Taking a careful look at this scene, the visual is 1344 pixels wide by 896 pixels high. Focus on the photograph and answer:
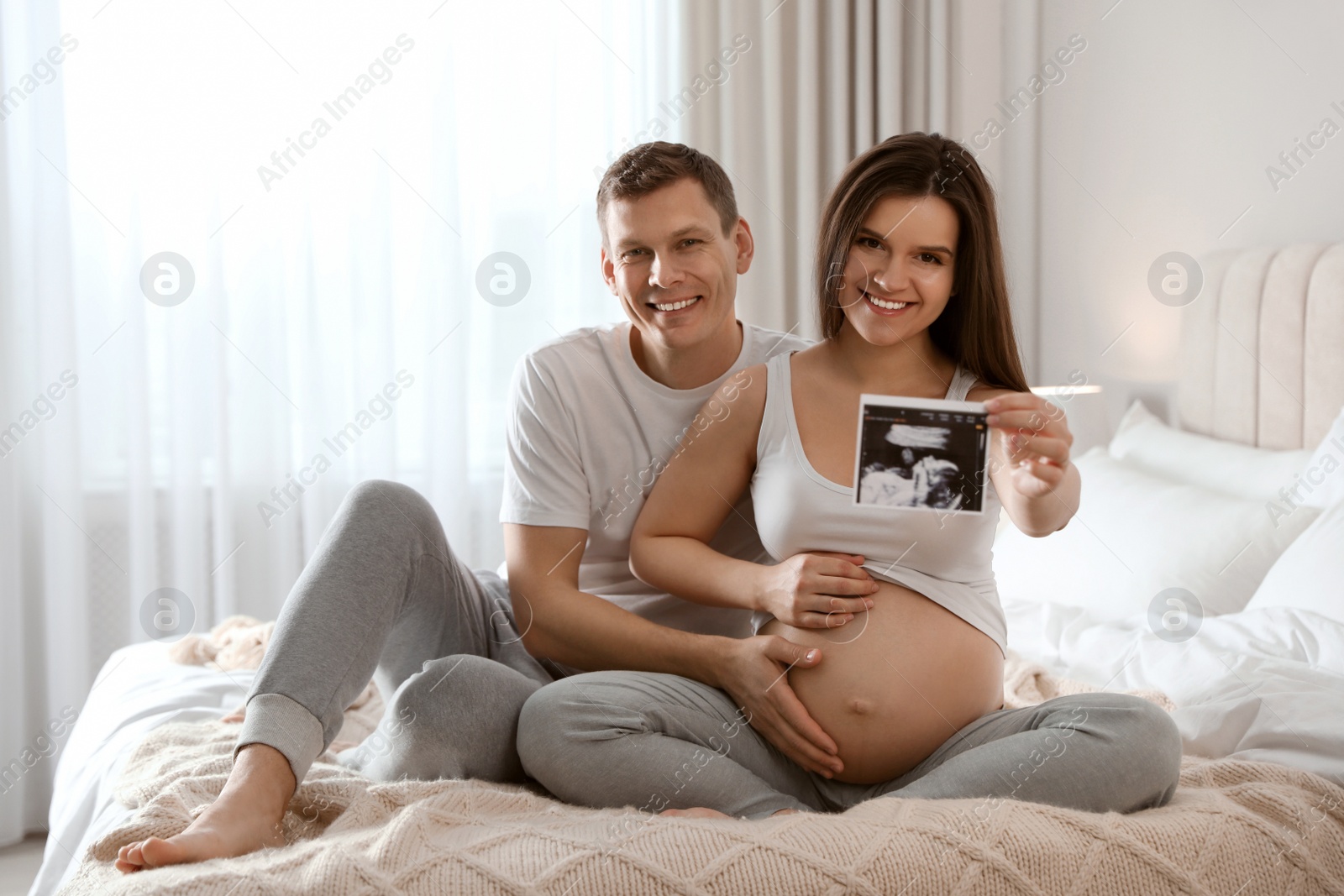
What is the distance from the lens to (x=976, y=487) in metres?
1.13

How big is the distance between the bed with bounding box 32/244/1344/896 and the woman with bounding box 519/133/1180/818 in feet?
0.26

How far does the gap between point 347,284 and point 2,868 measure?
63.6 inches

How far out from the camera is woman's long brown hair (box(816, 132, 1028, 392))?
126 centimetres

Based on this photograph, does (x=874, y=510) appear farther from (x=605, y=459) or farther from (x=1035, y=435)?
(x=605, y=459)

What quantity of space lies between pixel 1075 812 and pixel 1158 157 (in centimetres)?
173

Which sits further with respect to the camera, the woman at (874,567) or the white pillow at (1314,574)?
the white pillow at (1314,574)

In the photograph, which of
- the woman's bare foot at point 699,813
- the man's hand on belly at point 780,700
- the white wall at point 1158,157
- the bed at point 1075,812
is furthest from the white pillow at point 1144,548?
the woman's bare foot at point 699,813

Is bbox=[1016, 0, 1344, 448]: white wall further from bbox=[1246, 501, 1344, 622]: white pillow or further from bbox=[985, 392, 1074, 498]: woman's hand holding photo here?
bbox=[985, 392, 1074, 498]: woman's hand holding photo

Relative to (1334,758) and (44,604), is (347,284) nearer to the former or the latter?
(44,604)

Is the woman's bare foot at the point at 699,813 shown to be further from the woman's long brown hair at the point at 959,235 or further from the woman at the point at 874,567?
the woman's long brown hair at the point at 959,235

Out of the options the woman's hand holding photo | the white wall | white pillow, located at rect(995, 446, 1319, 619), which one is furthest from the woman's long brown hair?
the white wall

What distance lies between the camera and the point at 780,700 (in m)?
1.17

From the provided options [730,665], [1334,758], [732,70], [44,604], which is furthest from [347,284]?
[1334,758]

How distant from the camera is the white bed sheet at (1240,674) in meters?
1.15
